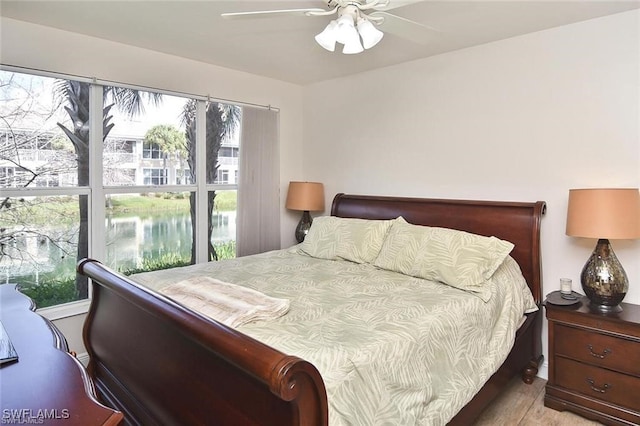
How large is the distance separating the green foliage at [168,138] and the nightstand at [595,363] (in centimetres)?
312

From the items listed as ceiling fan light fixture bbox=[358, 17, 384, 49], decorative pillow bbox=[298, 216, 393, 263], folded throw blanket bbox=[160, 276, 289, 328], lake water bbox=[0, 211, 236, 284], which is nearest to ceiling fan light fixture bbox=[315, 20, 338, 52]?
ceiling fan light fixture bbox=[358, 17, 384, 49]

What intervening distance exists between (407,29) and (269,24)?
36.1 inches

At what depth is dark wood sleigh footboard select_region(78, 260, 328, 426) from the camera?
115 cm

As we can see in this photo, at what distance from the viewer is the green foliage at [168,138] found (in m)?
3.33

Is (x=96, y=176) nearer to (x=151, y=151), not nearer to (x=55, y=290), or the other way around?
(x=151, y=151)

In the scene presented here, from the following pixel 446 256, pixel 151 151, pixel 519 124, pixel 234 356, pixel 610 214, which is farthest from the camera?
pixel 151 151

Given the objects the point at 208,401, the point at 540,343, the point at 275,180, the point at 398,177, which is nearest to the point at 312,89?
the point at 275,180

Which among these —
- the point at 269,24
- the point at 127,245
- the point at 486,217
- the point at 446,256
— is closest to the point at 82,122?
the point at 127,245

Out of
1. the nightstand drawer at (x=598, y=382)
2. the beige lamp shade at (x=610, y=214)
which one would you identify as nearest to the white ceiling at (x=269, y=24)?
the beige lamp shade at (x=610, y=214)

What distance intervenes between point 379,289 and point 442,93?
1832 mm

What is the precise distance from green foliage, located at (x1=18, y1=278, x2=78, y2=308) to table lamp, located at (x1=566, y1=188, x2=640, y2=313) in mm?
3512

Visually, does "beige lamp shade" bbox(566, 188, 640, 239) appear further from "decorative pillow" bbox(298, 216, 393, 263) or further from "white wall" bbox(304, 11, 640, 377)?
"decorative pillow" bbox(298, 216, 393, 263)

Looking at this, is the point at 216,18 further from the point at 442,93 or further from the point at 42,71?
the point at 442,93

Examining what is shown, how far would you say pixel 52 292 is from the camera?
2.89 metres
